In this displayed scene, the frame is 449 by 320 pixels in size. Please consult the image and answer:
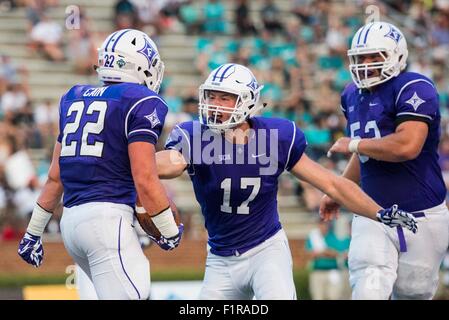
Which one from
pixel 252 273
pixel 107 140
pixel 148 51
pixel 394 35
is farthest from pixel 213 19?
pixel 107 140

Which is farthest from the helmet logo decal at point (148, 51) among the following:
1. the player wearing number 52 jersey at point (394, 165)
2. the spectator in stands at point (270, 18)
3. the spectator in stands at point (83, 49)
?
the spectator in stands at point (270, 18)

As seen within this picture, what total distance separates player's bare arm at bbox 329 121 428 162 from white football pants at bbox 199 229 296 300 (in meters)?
0.88

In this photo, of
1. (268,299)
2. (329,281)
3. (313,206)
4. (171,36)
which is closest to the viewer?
(268,299)

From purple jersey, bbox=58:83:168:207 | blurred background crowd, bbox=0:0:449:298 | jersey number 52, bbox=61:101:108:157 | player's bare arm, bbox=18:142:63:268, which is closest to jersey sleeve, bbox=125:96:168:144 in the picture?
purple jersey, bbox=58:83:168:207

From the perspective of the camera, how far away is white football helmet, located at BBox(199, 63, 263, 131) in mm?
6650

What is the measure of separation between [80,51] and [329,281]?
4.90 m

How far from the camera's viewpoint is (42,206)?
6.71 m

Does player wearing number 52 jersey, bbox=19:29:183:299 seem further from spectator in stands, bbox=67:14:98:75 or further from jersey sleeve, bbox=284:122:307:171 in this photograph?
spectator in stands, bbox=67:14:98:75

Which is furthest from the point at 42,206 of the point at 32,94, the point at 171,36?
the point at 171,36

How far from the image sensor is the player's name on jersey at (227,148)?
662 cm

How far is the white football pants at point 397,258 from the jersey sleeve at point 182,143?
1.39 m
